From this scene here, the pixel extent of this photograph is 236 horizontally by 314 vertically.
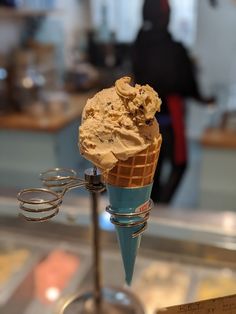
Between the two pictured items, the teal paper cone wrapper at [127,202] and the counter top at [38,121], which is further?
the counter top at [38,121]

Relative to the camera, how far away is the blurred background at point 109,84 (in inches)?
35.8

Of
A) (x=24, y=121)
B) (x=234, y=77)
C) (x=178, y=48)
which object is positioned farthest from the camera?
(x=234, y=77)

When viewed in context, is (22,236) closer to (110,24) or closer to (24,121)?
(24,121)

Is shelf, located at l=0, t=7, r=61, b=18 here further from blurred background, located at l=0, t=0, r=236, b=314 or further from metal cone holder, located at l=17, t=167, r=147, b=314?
metal cone holder, located at l=17, t=167, r=147, b=314

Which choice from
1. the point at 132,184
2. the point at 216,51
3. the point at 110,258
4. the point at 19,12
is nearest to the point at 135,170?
the point at 132,184

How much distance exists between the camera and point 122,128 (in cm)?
46

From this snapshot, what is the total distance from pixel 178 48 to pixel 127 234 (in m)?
1.57

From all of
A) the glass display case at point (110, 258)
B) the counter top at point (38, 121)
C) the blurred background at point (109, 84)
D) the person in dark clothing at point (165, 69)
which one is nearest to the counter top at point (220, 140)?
the blurred background at point (109, 84)

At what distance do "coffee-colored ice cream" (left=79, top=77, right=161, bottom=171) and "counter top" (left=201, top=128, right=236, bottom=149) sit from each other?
151 cm

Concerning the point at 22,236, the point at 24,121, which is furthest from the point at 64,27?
the point at 22,236

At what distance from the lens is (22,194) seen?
1.78 ft

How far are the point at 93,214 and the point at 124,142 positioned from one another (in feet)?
0.70

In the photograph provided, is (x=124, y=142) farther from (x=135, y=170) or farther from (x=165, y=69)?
(x=165, y=69)

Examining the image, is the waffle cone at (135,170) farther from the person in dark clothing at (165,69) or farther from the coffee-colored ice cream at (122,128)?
the person in dark clothing at (165,69)
